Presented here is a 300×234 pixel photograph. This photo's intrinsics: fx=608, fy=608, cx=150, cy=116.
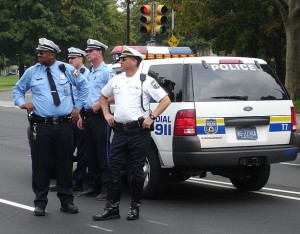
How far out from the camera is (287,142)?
7566 millimetres

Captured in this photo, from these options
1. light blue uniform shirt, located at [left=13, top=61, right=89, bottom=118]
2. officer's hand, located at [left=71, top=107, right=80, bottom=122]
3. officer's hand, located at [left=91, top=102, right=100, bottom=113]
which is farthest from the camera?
officer's hand, located at [left=91, top=102, right=100, bottom=113]

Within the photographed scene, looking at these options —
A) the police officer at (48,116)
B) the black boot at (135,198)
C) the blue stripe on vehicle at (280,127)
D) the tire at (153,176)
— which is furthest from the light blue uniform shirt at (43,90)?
the blue stripe on vehicle at (280,127)

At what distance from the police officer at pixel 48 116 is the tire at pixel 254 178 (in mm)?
2535

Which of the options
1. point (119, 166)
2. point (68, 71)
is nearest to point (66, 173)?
point (119, 166)

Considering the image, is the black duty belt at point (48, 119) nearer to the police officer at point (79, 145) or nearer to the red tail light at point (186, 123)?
the red tail light at point (186, 123)

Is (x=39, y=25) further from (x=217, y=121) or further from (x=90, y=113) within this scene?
(x=217, y=121)

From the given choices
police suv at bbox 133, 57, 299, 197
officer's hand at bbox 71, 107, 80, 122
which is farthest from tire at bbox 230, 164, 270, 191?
officer's hand at bbox 71, 107, 80, 122

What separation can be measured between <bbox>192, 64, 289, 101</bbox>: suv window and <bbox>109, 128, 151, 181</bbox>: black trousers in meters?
1.00

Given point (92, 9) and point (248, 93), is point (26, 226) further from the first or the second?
point (92, 9)

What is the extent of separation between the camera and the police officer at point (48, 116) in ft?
21.9

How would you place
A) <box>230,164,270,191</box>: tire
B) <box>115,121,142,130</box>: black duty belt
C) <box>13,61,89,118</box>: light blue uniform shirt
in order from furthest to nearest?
<box>230,164,270,191</box>: tire < <box>13,61,89,118</box>: light blue uniform shirt < <box>115,121,142,130</box>: black duty belt

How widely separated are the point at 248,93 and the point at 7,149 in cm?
710

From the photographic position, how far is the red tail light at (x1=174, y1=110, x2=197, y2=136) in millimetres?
7035

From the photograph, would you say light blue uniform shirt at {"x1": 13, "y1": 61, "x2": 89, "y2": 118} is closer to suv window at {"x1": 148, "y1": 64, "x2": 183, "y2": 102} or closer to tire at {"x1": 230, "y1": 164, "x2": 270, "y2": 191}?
suv window at {"x1": 148, "y1": 64, "x2": 183, "y2": 102}
